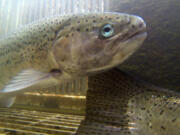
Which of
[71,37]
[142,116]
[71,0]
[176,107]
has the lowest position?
[142,116]

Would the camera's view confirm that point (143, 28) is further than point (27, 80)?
No

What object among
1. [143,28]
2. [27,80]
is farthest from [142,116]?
[27,80]

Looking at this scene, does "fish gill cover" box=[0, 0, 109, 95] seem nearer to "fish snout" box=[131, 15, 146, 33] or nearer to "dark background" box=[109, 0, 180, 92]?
"dark background" box=[109, 0, 180, 92]

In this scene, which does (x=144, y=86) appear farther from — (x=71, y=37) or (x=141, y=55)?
(x=141, y=55)

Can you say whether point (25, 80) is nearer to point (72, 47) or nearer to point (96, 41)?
point (72, 47)

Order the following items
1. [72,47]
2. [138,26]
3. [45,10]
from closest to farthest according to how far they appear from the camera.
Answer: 1. [138,26]
2. [72,47]
3. [45,10]

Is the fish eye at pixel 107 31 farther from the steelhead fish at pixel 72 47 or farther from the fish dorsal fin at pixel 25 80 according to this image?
the fish dorsal fin at pixel 25 80

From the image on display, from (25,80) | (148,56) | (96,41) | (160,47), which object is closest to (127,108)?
(96,41)
